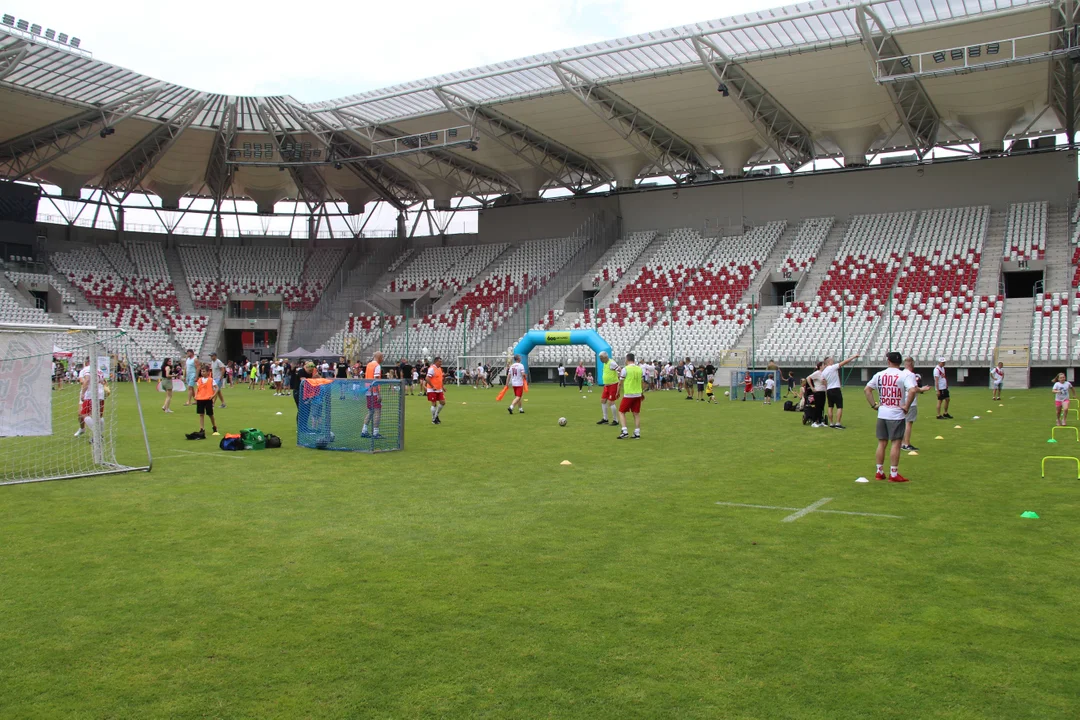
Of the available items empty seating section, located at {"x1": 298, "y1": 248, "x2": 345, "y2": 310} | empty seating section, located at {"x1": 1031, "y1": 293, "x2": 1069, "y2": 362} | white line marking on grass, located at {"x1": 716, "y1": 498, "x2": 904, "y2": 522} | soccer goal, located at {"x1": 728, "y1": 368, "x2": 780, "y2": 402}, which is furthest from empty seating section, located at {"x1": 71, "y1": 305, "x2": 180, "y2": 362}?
white line marking on grass, located at {"x1": 716, "y1": 498, "x2": 904, "y2": 522}

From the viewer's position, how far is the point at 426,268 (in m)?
58.7

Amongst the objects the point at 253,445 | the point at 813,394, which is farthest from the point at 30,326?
the point at 813,394

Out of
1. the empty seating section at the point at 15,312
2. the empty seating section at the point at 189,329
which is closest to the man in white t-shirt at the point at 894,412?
the empty seating section at the point at 15,312

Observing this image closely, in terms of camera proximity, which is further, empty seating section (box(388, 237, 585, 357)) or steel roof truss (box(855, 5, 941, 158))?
empty seating section (box(388, 237, 585, 357))

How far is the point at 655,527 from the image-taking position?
7.89 metres

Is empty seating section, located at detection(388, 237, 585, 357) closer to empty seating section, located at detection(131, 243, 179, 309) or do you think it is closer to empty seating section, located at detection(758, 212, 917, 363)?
empty seating section, located at detection(131, 243, 179, 309)

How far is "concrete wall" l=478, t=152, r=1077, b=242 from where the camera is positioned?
42781 mm

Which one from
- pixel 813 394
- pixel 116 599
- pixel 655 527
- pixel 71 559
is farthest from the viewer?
pixel 813 394

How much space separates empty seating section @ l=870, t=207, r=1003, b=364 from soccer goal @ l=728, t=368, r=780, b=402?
769 cm

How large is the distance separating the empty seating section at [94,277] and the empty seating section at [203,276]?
4.09 m

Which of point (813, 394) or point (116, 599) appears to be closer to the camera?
point (116, 599)

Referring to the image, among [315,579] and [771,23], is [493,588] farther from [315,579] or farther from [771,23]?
[771,23]

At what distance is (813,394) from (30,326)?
49.6ft

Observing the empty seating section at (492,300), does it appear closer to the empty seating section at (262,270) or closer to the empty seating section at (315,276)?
the empty seating section at (315,276)
